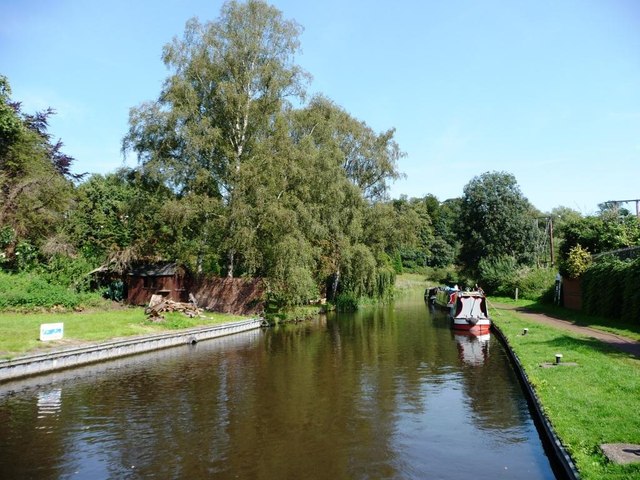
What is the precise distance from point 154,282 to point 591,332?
2795 centimetres

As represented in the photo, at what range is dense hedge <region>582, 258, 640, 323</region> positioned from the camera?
955 inches

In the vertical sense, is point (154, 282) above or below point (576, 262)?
below

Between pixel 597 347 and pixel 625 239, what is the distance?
1785 centimetres

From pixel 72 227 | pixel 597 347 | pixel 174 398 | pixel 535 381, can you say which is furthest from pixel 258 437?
pixel 72 227

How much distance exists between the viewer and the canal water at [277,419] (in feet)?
33.5

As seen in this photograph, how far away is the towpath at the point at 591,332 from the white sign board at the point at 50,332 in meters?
22.4

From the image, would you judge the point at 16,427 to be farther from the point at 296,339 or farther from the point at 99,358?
the point at 296,339

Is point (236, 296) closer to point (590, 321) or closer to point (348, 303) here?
point (348, 303)

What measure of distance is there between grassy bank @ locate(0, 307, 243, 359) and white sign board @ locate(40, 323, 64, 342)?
0.80ft

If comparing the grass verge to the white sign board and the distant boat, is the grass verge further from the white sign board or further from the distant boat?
the white sign board

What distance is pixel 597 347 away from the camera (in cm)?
1839

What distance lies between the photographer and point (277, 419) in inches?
518

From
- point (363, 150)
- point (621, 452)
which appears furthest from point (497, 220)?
point (621, 452)

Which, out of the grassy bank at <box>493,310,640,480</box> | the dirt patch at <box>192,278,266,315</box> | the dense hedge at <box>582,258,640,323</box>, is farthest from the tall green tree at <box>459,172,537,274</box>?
the grassy bank at <box>493,310,640,480</box>
